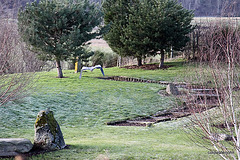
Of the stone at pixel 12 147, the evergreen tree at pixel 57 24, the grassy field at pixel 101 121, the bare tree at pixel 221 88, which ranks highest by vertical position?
the evergreen tree at pixel 57 24

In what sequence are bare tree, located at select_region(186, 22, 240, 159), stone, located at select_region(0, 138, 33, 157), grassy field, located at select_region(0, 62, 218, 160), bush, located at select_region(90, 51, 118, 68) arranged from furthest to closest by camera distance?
bush, located at select_region(90, 51, 118, 68) → grassy field, located at select_region(0, 62, 218, 160) → stone, located at select_region(0, 138, 33, 157) → bare tree, located at select_region(186, 22, 240, 159)

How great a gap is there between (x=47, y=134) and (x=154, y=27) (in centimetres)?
1759

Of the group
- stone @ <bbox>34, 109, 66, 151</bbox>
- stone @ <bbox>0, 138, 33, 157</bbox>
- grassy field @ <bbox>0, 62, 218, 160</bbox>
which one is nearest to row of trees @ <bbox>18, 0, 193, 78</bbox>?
grassy field @ <bbox>0, 62, 218, 160</bbox>

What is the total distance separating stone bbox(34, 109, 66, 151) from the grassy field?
0.29m

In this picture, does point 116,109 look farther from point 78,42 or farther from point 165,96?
point 78,42

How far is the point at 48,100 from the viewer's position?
1306cm

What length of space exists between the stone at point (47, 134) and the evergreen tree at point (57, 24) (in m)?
11.7

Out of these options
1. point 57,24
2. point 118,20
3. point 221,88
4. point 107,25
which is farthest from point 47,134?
point 118,20

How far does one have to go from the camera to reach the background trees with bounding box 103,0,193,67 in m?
22.4

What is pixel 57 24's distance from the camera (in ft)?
60.6

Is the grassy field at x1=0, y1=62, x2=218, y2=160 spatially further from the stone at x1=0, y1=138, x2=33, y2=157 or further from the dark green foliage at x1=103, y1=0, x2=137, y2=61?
the dark green foliage at x1=103, y1=0, x2=137, y2=61

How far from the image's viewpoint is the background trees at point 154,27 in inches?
883

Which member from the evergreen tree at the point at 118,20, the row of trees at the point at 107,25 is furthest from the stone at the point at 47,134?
the evergreen tree at the point at 118,20

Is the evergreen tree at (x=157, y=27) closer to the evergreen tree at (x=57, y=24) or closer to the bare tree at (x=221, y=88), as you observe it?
the evergreen tree at (x=57, y=24)
